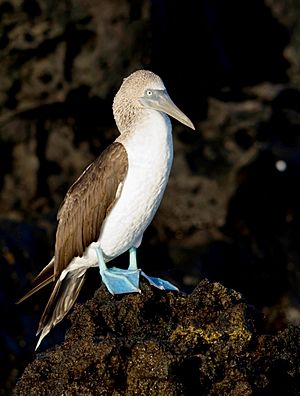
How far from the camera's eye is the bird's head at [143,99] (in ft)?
26.9

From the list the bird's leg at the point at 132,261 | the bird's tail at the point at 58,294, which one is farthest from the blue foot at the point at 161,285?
the bird's tail at the point at 58,294

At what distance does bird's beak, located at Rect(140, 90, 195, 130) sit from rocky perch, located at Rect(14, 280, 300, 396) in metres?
1.53

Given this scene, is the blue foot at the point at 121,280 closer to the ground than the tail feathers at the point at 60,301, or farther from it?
farther from it

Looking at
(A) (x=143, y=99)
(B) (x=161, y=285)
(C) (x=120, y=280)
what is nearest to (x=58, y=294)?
(C) (x=120, y=280)

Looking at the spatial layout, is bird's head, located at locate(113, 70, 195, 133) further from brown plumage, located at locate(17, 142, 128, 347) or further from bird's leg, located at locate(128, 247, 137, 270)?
bird's leg, located at locate(128, 247, 137, 270)

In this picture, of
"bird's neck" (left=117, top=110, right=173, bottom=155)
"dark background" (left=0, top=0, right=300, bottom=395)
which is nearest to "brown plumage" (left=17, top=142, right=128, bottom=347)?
"bird's neck" (left=117, top=110, right=173, bottom=155)

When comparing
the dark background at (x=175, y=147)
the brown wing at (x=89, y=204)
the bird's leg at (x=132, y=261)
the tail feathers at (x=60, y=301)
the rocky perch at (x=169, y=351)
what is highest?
the rocky perch at (x=169, y=351)

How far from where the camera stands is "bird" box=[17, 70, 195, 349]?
7.96 metres

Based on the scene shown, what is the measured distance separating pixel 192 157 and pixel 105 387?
23.6 feet

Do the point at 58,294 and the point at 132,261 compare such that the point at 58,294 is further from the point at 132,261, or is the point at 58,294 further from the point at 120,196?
the point at 120,196

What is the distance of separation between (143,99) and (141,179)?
0.63m

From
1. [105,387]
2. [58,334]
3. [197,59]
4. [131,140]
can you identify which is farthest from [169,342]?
[197,59]

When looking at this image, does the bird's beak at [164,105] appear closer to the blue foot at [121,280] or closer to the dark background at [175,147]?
the blue foot at [121,280]

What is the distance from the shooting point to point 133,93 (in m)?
8.30
